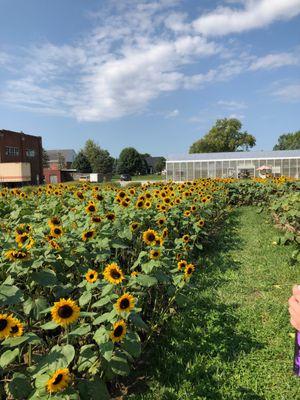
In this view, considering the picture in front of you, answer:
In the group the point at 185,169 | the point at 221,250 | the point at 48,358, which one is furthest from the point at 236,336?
the point at 185,169

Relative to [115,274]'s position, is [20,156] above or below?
above

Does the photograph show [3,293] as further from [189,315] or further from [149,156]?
[149,156]

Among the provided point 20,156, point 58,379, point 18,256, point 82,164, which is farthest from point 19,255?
point 82,164

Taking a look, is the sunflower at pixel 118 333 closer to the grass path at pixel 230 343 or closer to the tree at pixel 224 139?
the grass path at pixel 230 343

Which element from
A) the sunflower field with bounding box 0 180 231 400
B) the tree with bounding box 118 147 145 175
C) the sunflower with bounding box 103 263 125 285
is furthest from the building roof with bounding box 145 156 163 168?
the sunflower with bounding box 103 263 125 285

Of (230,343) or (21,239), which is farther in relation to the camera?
(230,343)

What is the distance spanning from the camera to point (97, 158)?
7294cm

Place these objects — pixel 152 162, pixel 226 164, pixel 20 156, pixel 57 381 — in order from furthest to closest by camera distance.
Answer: pixel 152 162 < pixel 20 156 < pixel 226 164 < pixel 57 381

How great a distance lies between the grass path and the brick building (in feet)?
125

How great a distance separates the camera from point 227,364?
2869 mm

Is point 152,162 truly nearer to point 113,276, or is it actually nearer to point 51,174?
point 51,174

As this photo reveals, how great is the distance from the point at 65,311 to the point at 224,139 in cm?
6900

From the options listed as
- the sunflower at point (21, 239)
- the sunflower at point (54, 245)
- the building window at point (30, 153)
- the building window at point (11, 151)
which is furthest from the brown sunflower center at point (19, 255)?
the building window at point (30, 153)

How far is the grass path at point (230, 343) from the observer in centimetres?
258
